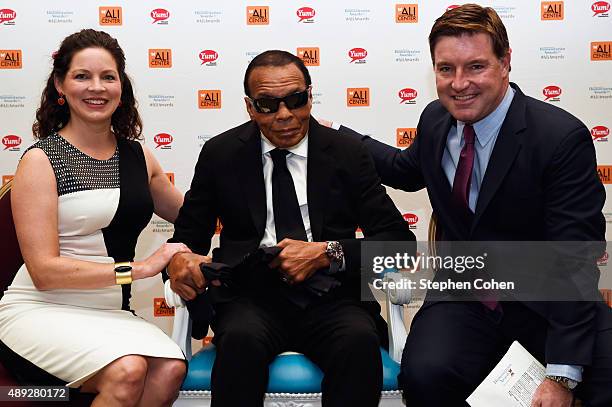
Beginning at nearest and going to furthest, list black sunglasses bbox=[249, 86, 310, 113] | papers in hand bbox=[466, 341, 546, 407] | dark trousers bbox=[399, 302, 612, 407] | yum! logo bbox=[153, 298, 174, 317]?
papers in hand bbox=[466, 341, 546, 407] → dark trousers bbox=[399, 302, 612, 407] → black sunglasses bbox=[249, 86, 310, 113] → yum! logo bbox=[153, 298, 174, 317]

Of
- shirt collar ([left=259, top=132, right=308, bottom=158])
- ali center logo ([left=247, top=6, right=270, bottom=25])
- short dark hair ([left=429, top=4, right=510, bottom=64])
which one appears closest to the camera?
short dark hair ([left=429, top=4, right=510, bottom=64])

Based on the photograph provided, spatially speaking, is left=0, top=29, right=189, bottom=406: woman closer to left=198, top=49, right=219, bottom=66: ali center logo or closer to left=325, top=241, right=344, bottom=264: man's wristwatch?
left=325, top=241, right=344, bottom=264: man's wristwatch

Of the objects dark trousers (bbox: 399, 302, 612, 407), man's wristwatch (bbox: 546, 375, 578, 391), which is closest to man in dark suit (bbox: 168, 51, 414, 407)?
dark trousers (bbox: 399, 302, 612, 407)

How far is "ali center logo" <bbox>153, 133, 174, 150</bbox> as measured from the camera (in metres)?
4.37

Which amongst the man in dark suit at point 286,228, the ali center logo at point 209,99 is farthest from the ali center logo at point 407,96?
the man in dark suit at point 286,228

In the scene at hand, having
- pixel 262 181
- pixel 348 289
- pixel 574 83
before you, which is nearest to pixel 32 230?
pixel 262 181

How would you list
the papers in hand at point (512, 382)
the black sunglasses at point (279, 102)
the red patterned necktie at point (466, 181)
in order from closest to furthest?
1. the papers in hand at point (512, 382)
2. the red patterned necktie at point (466, 181)
3. the black sunglasses at point (279, 102)

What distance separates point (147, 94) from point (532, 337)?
279 cm

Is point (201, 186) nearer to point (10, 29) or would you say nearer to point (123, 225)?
point (123, 225)

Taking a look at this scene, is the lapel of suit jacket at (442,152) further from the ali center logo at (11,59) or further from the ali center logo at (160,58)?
the ali center logo at (11,59)

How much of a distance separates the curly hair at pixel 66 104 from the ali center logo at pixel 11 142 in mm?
1608

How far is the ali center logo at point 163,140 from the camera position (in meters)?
4.37

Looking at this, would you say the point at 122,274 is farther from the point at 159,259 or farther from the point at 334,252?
the point at 334,252

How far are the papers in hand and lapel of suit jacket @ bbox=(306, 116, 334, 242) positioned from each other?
84 centimetres
